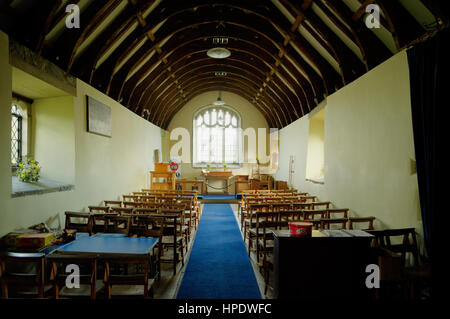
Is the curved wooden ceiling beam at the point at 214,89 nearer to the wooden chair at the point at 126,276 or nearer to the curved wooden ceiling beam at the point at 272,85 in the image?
the curved wooden ceiling beam at the point at 272,85

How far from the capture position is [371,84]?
14.8 feet

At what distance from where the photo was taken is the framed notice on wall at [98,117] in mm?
5379

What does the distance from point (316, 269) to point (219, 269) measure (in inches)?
77.0

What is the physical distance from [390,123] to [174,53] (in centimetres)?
645

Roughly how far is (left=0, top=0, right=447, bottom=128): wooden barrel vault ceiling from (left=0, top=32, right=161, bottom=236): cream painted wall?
1.76 ft

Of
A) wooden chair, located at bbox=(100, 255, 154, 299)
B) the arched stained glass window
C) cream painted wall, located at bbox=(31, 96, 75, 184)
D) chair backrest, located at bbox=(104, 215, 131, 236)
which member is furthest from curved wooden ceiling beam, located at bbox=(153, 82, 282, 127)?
wooden chair, located at bbox=(100, 255, 154, 299)

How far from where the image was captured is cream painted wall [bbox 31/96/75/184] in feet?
15.8

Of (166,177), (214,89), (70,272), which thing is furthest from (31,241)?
(214,89)

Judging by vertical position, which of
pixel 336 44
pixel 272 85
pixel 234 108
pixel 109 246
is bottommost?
pixel 109 246

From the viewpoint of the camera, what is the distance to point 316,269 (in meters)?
2.45

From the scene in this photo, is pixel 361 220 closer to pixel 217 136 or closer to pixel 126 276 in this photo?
pixel 126 276

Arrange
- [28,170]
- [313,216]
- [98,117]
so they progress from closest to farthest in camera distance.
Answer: [28,170], [313,216], [98,117]
